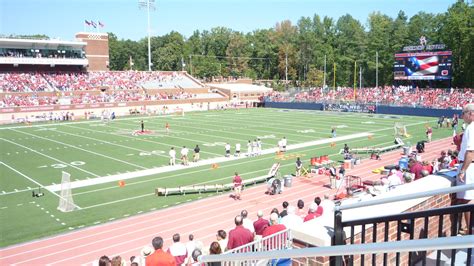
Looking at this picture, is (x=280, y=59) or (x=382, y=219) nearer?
(x=382, y=219)

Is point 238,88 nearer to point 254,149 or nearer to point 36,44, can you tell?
point 36,44

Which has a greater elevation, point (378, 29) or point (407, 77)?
point (378, 29)

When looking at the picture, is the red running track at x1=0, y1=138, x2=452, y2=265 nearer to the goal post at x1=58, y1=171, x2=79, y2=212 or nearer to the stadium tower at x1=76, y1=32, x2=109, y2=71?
the goal post at x1=58, y1=171, x2=79, y2=212

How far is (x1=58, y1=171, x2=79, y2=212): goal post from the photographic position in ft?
51.7

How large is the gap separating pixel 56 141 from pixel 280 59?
6812 centimetres

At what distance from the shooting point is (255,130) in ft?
123

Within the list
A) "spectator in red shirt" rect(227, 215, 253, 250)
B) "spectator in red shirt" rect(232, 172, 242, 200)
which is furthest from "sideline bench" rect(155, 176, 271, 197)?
"spectator in red shirt" rect(227, 215, 253, 250)

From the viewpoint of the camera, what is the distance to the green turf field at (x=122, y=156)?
15680 millimetres

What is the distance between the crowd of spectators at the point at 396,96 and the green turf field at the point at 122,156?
4713 millimetres

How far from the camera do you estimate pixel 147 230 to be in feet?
45.1

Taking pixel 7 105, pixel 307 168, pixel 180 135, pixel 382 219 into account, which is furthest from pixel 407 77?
pixel 382 219

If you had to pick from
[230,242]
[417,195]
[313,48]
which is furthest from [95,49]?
[417,195]

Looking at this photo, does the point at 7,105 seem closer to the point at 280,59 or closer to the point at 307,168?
the point at 307,168

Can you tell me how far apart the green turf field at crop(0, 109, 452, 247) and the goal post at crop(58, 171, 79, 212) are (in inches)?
14.0
